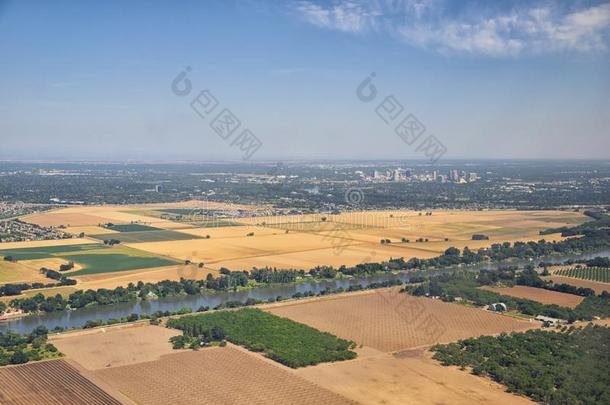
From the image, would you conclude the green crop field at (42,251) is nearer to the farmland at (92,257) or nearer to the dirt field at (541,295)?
the farmland at (92,257)

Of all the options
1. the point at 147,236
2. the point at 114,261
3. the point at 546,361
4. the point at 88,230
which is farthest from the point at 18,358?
the point at 88,230

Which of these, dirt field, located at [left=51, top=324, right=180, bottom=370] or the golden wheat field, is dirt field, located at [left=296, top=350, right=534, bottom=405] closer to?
dirt field, located at [left=51, top=324, right=180, bottom=370]

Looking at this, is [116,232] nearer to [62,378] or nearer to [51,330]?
[51,330]

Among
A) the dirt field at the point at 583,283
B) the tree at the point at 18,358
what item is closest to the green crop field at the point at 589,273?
the dirt field at the point at 583,283

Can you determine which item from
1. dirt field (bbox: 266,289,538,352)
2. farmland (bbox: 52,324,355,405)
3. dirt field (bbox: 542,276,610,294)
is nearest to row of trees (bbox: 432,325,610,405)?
dirt field (bbox: 266,289,538,352)

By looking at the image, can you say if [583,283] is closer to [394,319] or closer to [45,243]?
[394,319]

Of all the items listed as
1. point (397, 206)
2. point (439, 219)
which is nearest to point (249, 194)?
point (397, 206)
